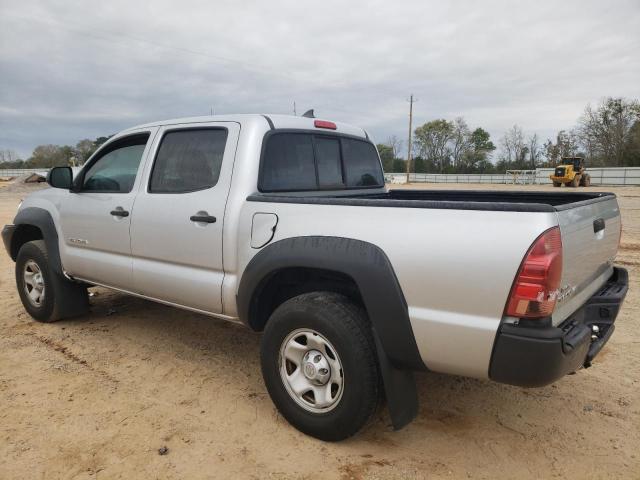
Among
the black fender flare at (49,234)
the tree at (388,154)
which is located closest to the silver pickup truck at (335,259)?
the black fender flare at (49,234)

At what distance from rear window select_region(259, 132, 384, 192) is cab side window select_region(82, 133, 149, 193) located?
1.20 m

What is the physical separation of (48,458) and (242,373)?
1404 millimetres

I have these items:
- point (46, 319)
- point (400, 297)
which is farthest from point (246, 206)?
point (46, 319)

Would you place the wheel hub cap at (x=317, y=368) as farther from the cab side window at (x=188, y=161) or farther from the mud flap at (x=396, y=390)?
the cab side window at (x=188, y=161)

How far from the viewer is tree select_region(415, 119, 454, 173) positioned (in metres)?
70.4

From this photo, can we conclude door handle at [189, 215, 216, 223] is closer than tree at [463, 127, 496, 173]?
Yes

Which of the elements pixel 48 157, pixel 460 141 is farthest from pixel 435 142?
pixel 48 157

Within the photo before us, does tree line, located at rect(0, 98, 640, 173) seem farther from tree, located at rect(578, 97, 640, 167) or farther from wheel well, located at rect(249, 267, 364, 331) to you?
wheel well, located at rect(249, 267, 364, 331)

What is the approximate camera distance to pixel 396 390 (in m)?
2.54

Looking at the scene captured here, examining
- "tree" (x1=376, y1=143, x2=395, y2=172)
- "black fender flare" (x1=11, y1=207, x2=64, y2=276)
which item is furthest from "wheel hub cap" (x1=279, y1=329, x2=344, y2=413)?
"tree" (x1=376, y1=143, x2=395, y2=172)

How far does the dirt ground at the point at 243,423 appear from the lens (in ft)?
8.50

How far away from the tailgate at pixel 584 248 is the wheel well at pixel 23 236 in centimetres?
478

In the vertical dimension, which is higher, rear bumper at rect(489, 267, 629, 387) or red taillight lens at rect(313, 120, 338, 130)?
red taillight lens at rect(313, 120, 338, 130)

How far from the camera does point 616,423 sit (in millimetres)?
3000
